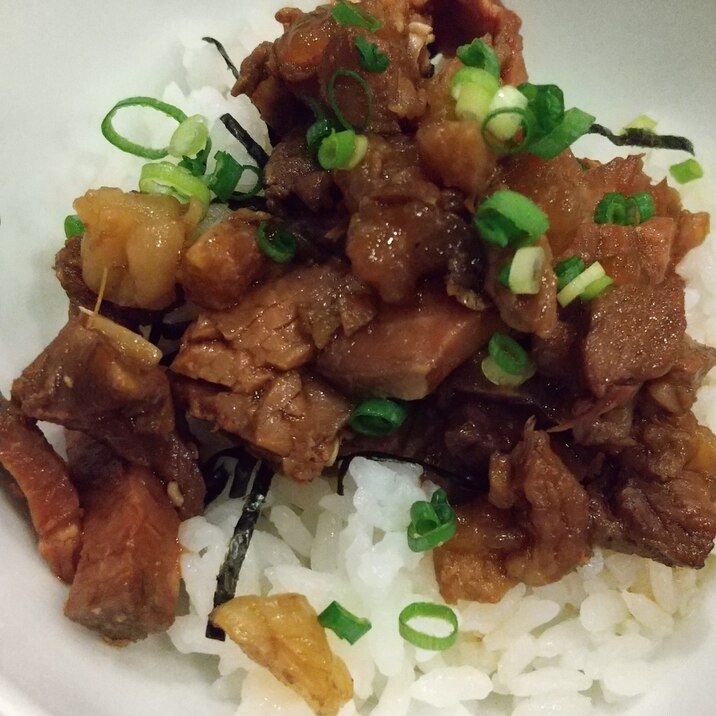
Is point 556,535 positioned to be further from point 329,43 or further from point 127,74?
point 127,74

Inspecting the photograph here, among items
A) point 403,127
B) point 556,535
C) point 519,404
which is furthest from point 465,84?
point 556,535

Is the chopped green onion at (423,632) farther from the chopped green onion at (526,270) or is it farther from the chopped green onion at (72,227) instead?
the chopped green onion at (72,227)

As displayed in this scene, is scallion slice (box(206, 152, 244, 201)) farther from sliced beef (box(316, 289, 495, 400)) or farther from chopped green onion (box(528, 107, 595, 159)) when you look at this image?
chopped green onion (box(528, 107, 595, 159))

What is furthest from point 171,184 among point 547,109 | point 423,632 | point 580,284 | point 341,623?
point 423,632

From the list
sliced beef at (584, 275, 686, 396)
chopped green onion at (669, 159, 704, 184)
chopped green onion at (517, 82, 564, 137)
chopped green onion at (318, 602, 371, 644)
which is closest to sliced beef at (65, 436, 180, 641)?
chopped green onion at (318, 602, 371, 644)

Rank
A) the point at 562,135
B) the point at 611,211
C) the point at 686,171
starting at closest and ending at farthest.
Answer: the point at 562,135, the point at 611,211, the point at 686,171

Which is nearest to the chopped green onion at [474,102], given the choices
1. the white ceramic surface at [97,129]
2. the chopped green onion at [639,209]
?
the chopped green onion at [639,209]

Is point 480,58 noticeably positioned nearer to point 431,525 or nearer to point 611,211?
point 611,211
